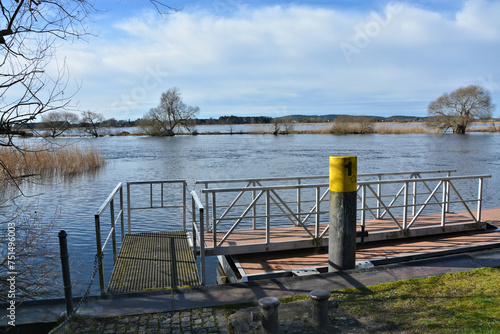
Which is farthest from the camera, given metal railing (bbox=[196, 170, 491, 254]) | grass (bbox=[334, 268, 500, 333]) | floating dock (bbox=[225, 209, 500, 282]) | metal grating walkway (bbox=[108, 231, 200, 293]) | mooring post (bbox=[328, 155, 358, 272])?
metal railing (bbox=[196, 170, 491, 254])

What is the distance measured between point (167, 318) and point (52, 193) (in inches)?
567

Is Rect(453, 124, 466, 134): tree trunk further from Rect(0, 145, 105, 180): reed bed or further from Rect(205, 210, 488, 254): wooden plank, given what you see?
Rect(205, 210, 488, 254): wooden plank

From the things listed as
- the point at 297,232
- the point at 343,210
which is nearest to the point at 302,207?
the point at 297,232

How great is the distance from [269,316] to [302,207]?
394 inches

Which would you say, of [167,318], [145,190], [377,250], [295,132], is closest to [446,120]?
[295,132]

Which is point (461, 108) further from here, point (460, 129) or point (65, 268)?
point (65, 268)

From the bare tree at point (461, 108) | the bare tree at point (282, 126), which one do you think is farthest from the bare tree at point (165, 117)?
the bare tree at point (461, 108)

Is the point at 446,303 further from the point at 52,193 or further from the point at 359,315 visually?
the point at 52,193

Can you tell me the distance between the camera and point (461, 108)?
64.2m

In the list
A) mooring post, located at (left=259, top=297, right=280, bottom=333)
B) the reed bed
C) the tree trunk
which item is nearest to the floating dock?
mooring post, located at (left=259, top=297, right=280, bottom=333)

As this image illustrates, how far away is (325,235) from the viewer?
7477 mm

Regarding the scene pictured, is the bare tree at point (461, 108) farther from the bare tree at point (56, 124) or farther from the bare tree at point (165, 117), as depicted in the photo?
the bare tree at point (56, 124)

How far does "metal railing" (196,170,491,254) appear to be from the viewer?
683 centimetres

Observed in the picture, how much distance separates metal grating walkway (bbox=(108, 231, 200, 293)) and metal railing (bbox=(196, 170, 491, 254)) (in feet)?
1.97
